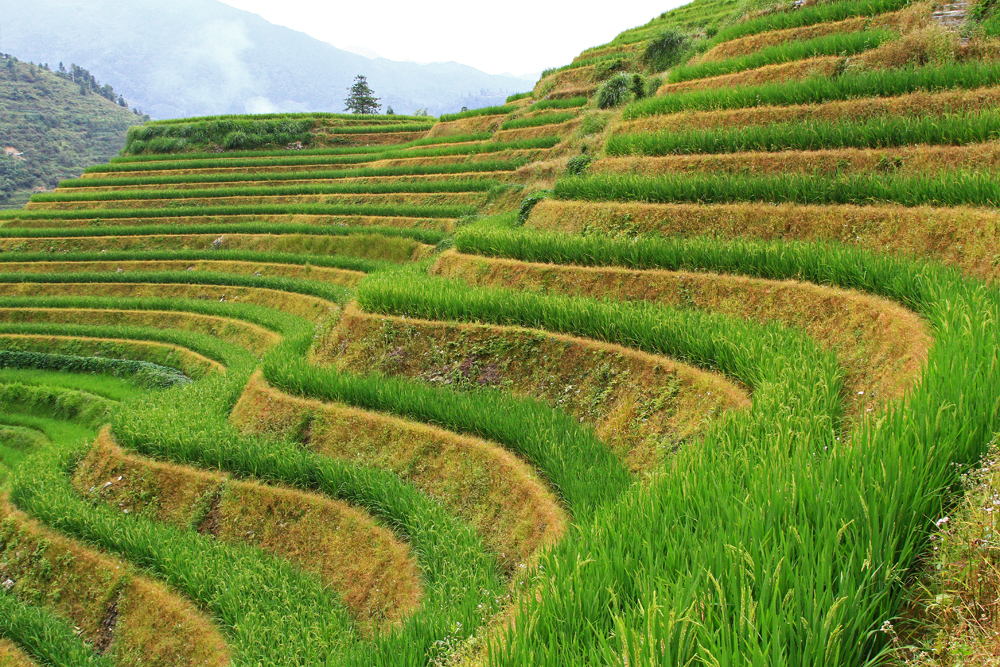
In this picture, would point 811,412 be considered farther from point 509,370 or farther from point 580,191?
point 580,191

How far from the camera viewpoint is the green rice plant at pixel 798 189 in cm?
695

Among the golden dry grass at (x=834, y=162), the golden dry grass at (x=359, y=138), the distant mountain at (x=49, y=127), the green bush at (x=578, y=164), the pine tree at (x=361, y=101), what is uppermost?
the distant mountain at (x=49, y=127)

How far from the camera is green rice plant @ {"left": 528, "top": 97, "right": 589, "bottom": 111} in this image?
21.8m

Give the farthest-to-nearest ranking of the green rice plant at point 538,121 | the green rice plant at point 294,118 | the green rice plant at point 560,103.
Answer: the green rice plant at point 294,118
the green rice plant at point 560,103
the green rice plant at point 538,121

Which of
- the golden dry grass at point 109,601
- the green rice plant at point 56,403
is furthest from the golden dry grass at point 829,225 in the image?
the green rice plant at point 56,403

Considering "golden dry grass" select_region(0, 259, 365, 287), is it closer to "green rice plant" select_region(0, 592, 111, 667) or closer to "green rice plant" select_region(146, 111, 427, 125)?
"green rice plant" select_region(0, 592, 111, 667)

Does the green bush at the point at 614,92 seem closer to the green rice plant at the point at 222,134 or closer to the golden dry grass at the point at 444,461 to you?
the golden dry grass at the point at 444,461

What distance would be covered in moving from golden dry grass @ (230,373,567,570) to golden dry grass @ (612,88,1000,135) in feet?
24.5

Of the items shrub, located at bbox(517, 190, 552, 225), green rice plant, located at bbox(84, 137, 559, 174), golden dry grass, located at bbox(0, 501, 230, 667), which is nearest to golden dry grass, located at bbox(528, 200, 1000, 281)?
shrub, located at bbox(517, 190, 552, 225)

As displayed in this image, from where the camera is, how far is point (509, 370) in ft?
26.8

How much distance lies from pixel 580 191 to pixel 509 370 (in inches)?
182

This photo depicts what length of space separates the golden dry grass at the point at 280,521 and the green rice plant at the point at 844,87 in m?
9.38

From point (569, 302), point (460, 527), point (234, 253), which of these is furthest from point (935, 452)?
point (234, 253)

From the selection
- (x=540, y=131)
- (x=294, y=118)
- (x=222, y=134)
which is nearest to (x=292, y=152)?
(x=294, y=118)
